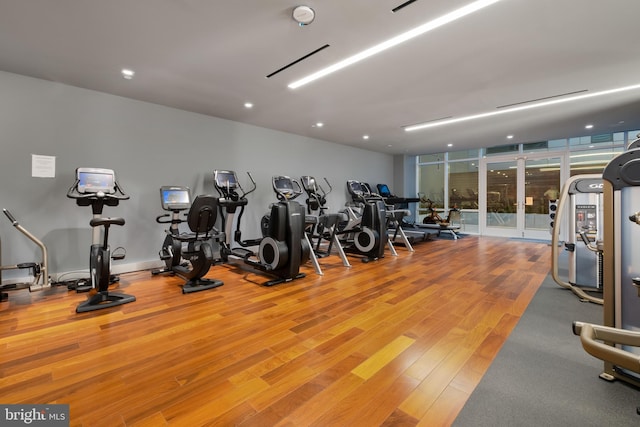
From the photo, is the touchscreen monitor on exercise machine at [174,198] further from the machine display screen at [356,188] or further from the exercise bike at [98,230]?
the machine display screen at [356,188]

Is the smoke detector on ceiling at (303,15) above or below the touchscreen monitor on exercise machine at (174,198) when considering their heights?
above

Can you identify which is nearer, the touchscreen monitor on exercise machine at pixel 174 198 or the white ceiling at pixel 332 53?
the white ceiling at pixel 332 53

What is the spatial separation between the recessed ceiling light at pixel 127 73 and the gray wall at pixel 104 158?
0.94 m

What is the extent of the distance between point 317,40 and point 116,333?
3.30 meters

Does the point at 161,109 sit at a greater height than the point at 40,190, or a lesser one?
greater

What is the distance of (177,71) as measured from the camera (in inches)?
143

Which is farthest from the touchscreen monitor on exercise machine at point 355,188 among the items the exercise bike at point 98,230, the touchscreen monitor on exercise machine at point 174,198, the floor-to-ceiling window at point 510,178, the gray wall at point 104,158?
the exercise bike at point 98,230

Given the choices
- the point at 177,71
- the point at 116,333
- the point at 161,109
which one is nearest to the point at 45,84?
the point at 161,109

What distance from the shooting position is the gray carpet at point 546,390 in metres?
1.50

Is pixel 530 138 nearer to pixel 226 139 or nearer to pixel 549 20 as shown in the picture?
pixel 549 20

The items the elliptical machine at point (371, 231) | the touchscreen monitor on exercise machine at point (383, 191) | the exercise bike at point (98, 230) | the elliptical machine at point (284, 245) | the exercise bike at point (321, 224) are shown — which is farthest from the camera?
the touchscreen monitor on exercise machine at point (383, 191)

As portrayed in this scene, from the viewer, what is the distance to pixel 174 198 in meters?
4.39

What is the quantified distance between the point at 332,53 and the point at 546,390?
3.42 metres

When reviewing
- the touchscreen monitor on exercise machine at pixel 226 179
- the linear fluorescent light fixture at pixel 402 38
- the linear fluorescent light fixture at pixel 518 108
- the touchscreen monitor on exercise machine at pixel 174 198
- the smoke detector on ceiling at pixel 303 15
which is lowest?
the touchscreen monitor on exercise machine at pixel 174 198
